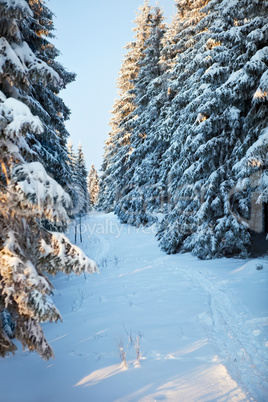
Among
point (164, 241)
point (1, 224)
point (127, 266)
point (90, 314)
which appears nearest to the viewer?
point (1, 224)

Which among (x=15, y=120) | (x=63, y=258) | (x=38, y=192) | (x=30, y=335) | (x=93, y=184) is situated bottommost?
(x=30, y=335)

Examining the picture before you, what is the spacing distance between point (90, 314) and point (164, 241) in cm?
792

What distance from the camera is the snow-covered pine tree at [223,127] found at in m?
9.41

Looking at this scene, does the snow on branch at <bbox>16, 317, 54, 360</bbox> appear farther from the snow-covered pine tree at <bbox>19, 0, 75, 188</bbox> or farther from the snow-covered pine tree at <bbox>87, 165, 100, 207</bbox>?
the snow-covered pine tree at <bbox>87, 165, 100, 207</bbox>

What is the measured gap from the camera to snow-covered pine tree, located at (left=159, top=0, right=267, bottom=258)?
9.41m

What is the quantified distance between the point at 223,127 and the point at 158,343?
986cm

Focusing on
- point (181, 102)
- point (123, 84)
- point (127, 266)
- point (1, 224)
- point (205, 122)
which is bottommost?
point (127, 266)

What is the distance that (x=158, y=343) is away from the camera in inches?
202

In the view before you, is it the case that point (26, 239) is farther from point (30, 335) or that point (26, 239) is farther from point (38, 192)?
point (30, 335)

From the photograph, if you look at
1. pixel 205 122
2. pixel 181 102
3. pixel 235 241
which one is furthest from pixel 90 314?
pixel 181 102

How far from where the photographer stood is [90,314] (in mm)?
6953

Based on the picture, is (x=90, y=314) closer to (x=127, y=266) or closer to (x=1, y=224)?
(x=1, y=224)

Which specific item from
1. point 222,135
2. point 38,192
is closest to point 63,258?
point 38,192

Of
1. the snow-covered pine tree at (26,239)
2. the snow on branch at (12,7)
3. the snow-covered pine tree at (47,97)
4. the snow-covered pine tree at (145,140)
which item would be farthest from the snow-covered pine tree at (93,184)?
the snow-covered pine tree at (26,239)
